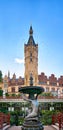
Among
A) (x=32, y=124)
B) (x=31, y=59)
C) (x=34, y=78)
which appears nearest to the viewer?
(x=32, y=124)

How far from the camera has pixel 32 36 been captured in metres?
93.4

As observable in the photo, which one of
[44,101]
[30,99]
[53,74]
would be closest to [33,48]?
[53,74]

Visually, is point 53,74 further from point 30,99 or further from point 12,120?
point 30,99

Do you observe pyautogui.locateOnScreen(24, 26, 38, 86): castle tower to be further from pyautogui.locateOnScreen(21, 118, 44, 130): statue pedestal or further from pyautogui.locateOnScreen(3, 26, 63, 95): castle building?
pyautogui.locateOnScreen(21, 118, 44, 130): statue pedestal

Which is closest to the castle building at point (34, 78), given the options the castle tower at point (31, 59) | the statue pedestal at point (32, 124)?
the castle tower at point (31, 59)

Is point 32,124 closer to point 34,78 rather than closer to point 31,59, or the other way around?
point 34,78

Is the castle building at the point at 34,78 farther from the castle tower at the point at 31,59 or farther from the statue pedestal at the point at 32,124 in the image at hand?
the statue pedestal at the point at 32,124

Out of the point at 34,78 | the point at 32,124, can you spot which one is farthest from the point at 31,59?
the point at 32,124

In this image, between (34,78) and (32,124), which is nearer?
(32,124)

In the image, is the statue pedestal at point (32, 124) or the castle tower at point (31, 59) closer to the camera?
the statue pedestal at point (32, 124)

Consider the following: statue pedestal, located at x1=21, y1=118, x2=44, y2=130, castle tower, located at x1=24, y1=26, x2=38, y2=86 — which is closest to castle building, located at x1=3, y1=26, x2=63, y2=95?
castle tower, located at x1=24, y1=26, x2=38, y2=86

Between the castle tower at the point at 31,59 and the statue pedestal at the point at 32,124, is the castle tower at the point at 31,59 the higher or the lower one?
the higher one

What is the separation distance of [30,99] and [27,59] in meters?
71.0

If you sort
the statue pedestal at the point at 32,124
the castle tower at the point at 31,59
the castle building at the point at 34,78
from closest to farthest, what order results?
1. the statue pedestal at the point at 32,124
2. the castle tower at the point at 31,59
3. the castle building at the point at 34,78
